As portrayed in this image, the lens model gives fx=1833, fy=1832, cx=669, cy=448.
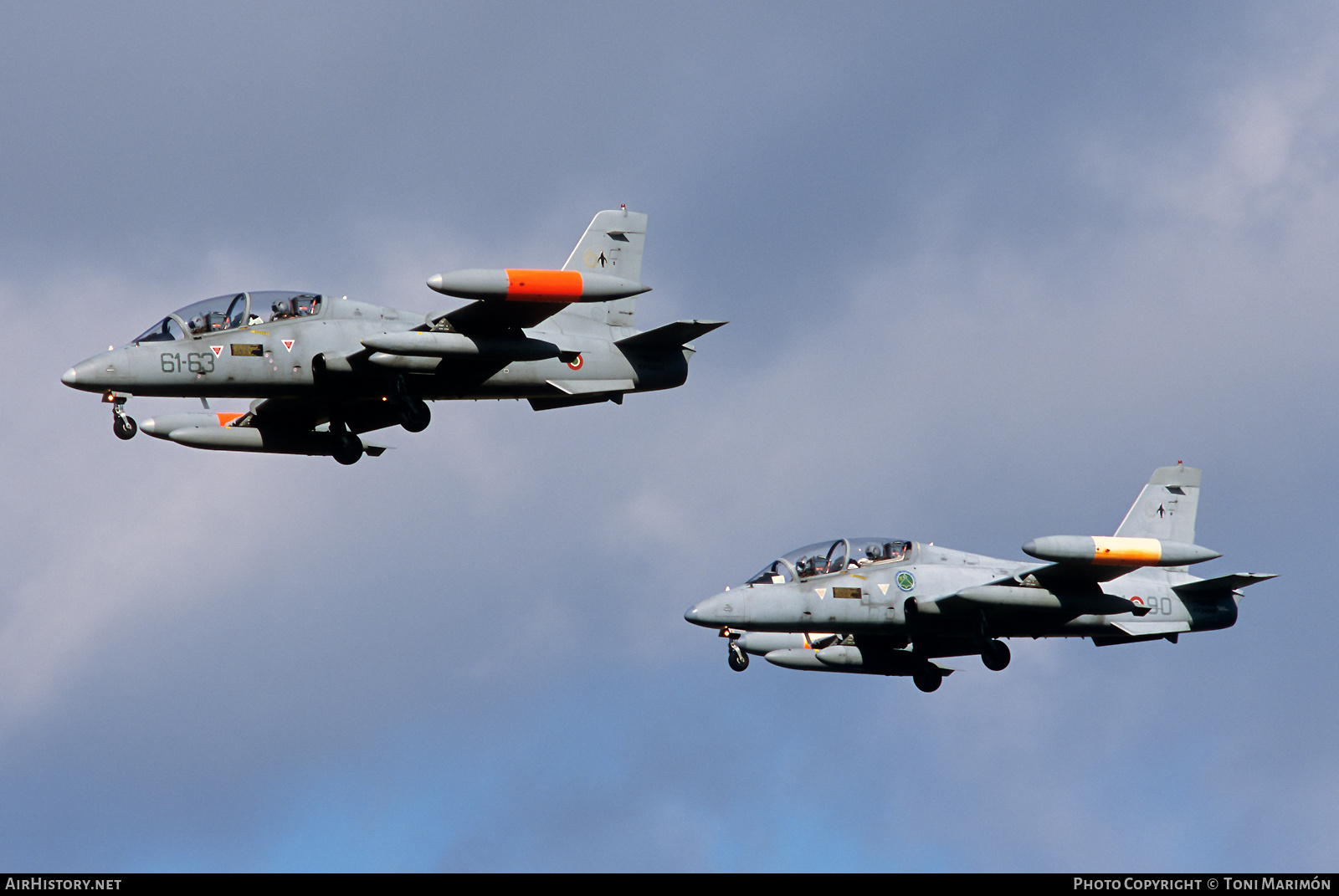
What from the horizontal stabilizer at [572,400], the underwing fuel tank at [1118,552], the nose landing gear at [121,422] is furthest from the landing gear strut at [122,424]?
the underwing fuel tank at [1118,552]

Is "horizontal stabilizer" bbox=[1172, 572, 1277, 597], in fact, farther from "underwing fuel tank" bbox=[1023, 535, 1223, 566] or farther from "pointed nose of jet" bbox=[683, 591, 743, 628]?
"pointed nose of jet" bbox=[683, 591, 743, 628]

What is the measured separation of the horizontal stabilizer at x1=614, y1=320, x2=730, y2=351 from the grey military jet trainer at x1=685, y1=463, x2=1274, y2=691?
5980 millimetres

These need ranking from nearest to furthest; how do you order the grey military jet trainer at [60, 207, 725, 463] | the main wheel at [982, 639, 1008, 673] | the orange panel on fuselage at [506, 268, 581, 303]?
the orange panel on fuselage at [506, 268, 581, 303] → the grey military jet trainer at [60, 207, 725, 463] → the main wheel at [982, 639, 1008, 673]

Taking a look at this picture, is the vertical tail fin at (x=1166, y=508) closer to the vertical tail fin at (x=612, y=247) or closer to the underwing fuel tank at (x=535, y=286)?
the vertical tail fin at (x=612, y=247)

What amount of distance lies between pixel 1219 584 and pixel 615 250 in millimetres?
16685

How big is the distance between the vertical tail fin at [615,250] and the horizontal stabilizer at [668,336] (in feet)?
4.32

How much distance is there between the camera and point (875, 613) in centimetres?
4247

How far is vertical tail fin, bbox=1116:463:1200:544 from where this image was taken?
153 feet

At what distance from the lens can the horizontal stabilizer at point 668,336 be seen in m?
39.1

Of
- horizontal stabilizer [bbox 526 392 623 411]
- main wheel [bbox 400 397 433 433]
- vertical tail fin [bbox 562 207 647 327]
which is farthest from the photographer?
vertical tail fin [bbox 562 207 647 327]

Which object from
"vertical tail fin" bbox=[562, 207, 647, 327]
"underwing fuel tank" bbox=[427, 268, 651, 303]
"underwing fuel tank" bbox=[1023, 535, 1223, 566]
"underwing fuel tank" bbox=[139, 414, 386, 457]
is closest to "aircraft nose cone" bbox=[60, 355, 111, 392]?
"underwing fuel tank" bbox=[139, 414, 386, 457]

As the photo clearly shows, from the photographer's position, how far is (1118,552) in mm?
39094
